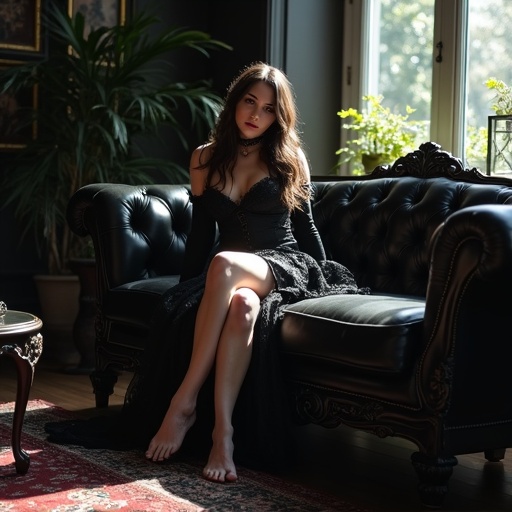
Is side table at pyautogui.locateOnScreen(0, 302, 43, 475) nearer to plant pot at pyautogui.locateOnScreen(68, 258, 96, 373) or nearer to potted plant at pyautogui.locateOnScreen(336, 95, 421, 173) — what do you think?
plant pot at pyautogui.locateOnScreen(68, 258, 96, 373)

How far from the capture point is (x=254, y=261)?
3031 millimetres

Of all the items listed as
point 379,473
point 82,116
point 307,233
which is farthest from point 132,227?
point 379,473

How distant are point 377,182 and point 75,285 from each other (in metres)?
1.85

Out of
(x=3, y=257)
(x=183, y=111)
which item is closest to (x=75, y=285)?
(x=3, y=257)

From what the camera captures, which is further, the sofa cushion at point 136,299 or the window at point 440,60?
the window at point 440,60

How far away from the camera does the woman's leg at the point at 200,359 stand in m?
2.83

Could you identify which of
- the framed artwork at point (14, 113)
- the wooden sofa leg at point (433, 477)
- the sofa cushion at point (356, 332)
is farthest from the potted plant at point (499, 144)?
the framed artwork at point (14, 113)

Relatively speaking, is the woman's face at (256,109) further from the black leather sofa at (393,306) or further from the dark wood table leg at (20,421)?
the dark wood table leg at (20,421)

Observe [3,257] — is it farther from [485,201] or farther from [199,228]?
[485,201]

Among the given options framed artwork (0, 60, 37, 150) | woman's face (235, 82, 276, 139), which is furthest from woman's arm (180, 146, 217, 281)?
framed artwork (0, 60, 37, 150)

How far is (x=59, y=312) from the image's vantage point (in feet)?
16.1

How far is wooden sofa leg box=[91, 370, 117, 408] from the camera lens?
3.74 meters

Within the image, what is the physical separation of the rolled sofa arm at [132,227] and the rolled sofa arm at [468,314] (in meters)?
1.44

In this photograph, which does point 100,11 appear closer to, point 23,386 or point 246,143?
point 246,143
